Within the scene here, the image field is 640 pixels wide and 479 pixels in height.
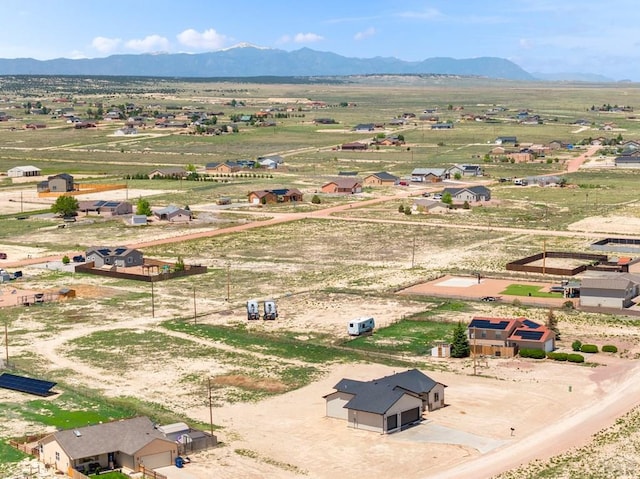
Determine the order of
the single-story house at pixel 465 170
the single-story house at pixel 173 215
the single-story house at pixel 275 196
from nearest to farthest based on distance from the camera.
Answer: the single-story house at pixel 173 215, the single-story house at pixel 275 196, the single-story house at pixel 465 170

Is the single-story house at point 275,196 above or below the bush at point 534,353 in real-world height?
above

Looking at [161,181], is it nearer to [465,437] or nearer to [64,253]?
[64,253]

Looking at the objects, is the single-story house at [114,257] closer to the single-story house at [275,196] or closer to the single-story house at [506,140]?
the single-story house at [275,196]

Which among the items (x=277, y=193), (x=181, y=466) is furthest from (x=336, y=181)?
(x=181, y=466)

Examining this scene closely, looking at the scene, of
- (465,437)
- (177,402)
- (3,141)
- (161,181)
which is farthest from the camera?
(3,141)

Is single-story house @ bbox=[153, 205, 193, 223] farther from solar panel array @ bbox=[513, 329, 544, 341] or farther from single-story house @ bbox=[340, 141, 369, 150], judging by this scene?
single-story house @ bbox=[340, 141, 369, 150]

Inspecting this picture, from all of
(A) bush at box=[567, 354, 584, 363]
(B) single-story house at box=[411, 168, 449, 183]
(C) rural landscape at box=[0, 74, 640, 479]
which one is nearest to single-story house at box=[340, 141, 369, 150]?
(B) single-story house at box=[411, 168, 449, 183]

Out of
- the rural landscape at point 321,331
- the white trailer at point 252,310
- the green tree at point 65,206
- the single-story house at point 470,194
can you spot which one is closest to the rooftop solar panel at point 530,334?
the rural landscape at point 321,331
